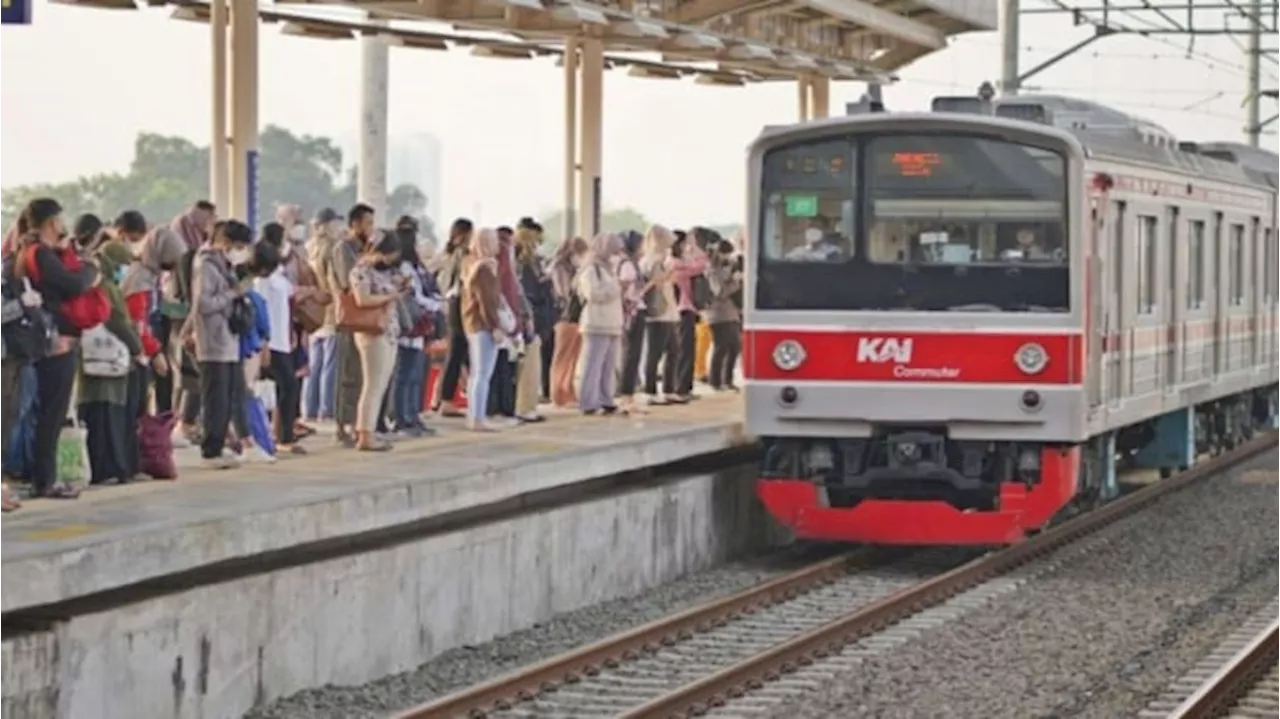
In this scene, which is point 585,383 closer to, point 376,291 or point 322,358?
point 322,358

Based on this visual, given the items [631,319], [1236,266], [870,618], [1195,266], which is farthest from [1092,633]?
[1236,266]

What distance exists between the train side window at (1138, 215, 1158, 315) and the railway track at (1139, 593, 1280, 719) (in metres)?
4.91

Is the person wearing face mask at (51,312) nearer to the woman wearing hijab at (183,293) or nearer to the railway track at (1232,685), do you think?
the woman wearing hijab at (183,293)

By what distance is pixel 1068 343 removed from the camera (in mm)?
15789

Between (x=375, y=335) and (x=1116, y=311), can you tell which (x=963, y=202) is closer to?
(x=1116, y=311)

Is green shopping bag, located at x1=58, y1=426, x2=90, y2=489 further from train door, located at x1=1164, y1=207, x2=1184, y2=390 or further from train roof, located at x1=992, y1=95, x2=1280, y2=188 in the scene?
train door, located at x1=1164, y1=207, x2=1184, y2=390

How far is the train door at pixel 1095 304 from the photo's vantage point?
16.1 meters

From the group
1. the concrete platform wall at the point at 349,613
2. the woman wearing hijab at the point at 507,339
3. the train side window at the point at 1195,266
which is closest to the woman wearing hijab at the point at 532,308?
the woman wearing hijab at the point at 507,339

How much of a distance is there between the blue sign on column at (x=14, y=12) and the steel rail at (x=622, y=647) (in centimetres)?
317

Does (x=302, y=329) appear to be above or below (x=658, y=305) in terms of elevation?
below

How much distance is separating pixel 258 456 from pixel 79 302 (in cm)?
261

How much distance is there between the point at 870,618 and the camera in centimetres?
1390

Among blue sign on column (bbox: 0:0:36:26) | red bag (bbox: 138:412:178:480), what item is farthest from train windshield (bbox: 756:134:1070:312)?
blue sign on column (bbox: 0:0:36:26)

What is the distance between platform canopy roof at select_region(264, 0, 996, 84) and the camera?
19359 mm
